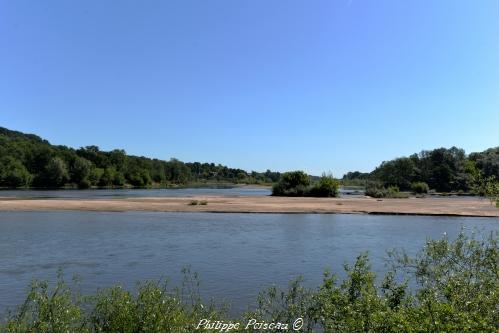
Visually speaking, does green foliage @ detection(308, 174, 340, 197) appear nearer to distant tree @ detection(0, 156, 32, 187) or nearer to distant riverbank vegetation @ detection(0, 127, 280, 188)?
distant riverbank vegetation @ detection(0, 127, 280, 188)

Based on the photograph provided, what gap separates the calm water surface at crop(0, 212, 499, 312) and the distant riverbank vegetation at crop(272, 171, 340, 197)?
42.0m

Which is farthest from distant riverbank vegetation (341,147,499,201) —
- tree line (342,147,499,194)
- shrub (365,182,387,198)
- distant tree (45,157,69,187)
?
distant tree (45,157,69,187)

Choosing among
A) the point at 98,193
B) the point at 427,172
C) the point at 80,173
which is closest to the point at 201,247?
the point at 98,193

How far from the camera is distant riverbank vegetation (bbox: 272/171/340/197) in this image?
86062mm

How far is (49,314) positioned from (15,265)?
572 inches

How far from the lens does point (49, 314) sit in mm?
7508

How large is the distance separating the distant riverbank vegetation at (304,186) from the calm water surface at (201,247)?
42.0 m

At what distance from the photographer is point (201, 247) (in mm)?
25438

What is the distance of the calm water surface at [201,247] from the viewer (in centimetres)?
1780

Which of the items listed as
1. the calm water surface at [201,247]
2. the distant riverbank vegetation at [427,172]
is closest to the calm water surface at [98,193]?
the calm water surface at [201,247]

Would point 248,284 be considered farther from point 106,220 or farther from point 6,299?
point 106,220

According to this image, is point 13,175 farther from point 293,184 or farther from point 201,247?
point 201,247

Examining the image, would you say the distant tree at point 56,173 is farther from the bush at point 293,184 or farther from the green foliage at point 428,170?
the green foliage at point 428,170

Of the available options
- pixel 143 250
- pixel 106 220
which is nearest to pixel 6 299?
pixel 143 250
